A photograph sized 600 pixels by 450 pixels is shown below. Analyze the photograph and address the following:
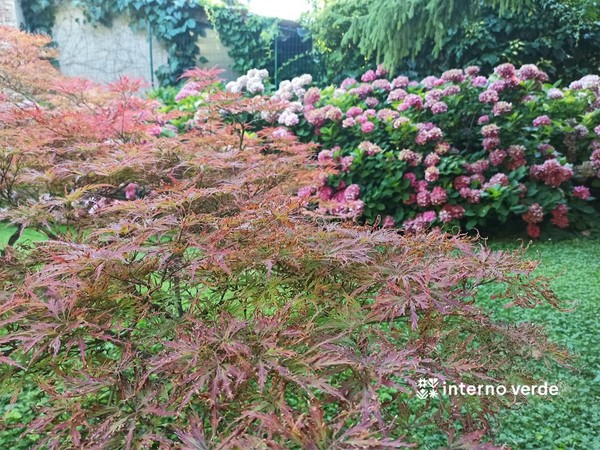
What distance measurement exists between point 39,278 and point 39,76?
2768 mm

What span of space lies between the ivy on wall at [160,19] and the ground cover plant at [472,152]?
3.67 metres

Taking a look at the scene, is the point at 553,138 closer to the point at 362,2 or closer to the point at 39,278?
the point at 362,2

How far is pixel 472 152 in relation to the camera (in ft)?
14.7

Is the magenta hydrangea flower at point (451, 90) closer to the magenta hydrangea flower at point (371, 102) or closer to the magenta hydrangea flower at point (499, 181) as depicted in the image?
the magenta hydrangea flower at point (371, 102)

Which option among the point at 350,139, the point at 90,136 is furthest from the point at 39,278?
the point at 350,139

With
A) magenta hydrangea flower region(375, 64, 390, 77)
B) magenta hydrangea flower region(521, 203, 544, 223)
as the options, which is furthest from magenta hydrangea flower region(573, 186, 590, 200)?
magenta hydrangea flower region(375, 64, 390, 77)

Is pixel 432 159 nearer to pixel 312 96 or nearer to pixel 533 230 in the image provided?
pixel 533 230

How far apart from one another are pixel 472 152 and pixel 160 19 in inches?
207

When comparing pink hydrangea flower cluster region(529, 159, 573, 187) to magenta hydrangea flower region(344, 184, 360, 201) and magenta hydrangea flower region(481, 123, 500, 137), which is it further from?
magenta hydrangea flower region(344, 184, 360, 201)

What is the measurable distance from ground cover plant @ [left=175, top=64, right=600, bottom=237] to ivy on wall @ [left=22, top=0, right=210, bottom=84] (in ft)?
12.1

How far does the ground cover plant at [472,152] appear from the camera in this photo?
407cm

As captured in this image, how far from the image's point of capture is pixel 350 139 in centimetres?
465

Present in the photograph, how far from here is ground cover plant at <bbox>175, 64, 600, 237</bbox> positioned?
4.07 meters

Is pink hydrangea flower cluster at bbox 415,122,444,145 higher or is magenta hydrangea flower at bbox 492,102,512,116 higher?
magenta hydrangea flower at bbox 492,102,512,116
